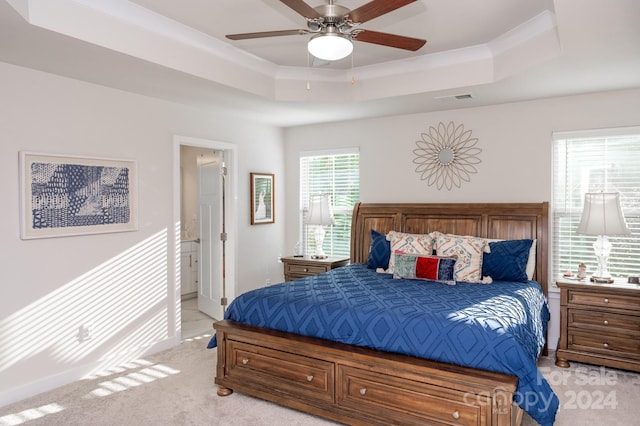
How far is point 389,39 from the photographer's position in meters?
2.54

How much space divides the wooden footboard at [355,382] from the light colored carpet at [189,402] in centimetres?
16

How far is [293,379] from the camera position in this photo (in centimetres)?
294

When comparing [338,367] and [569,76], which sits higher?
[569,76]

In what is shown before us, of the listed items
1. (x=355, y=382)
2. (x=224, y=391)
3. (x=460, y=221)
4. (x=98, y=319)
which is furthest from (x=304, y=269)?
(x=355, y=382)

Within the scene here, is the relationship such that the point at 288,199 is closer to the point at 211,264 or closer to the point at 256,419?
the point at 211,264

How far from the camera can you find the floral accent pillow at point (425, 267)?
3721 mm

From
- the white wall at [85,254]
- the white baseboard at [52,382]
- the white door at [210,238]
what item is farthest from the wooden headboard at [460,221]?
the white baseboard at [52,382]

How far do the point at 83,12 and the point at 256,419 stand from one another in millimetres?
2815

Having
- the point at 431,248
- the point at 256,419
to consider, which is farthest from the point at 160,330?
the point at 431,248

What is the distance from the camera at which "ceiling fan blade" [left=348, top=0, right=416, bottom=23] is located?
6.89ft

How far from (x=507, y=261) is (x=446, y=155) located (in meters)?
1.42

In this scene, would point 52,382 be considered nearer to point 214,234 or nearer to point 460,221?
point 214,234

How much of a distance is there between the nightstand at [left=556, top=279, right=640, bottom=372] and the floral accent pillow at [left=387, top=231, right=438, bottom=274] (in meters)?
1.17

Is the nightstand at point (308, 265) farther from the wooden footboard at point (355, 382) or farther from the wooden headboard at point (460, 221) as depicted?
the wooden footboard at point (355, 382)
